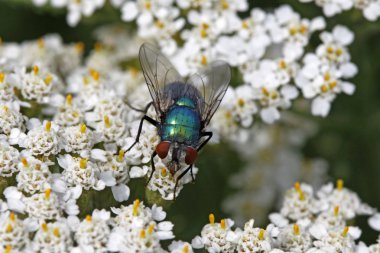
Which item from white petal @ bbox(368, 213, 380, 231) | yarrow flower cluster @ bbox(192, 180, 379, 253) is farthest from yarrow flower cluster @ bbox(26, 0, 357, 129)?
white petal @ bbox(368, 213, 380, 231)

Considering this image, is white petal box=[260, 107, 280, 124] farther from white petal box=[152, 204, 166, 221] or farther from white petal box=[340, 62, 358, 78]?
white petal box=[152, 204, 166, 221]

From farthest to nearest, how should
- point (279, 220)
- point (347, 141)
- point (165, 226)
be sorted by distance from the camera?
point (347, 141)
point (279, 220)
point (165, 226)

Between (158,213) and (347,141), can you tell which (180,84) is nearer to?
(158,213)

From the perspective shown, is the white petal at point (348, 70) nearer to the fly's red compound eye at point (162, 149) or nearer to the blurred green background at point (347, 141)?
the blurred green background at point (347, 141)

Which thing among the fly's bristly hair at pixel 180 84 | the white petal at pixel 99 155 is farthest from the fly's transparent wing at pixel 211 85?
the white petal at pixel 99 155

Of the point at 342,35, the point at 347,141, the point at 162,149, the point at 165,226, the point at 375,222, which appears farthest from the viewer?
the point at 347,141

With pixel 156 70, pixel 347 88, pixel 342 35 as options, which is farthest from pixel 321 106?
pixel 156 70

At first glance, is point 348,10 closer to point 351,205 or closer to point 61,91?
point 351,205
